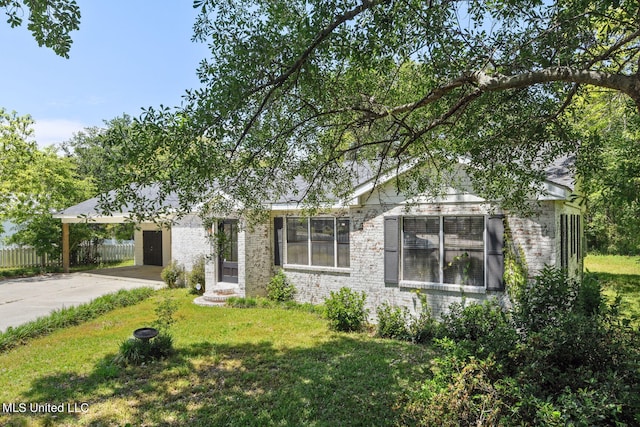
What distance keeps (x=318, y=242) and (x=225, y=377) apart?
556 centimetres

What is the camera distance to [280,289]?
11.4 m

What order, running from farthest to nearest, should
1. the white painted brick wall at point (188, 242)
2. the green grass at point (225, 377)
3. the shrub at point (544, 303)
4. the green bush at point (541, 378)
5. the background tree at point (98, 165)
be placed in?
1. the white painted brick wall at point (188, 242)
2. the green grass at point (225, 377)
3. the shrub at point (544, 303)
4. the background tree at point (98, 165)
5. the green bush at point (541, 378)

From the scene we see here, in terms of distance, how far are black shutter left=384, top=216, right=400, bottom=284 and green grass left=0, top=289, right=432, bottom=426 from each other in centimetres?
157

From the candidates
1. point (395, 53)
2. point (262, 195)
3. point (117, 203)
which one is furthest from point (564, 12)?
point (117, 203)

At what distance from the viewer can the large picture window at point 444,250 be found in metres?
8.18

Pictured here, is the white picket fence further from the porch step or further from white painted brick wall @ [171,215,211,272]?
the porch step

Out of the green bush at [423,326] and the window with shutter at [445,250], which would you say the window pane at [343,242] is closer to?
the window with shutter at [445,250]

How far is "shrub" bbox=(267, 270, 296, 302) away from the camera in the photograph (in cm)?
1132

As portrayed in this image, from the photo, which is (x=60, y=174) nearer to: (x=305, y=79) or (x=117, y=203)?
(x=117, y=203)

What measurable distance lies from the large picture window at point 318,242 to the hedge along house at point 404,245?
0.03 meters

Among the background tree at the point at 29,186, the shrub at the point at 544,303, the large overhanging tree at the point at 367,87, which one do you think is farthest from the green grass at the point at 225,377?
the background tree at the point at 29,186

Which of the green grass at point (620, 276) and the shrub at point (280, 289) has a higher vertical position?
the shrub at point (280, 289)

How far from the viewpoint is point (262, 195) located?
240 inches

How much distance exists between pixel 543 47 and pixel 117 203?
5.22 metres
